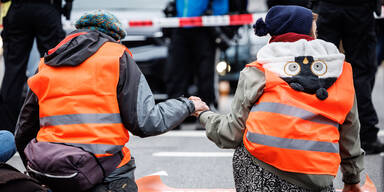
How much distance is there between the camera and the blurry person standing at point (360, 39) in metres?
3.92

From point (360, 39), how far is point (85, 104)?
109 inches

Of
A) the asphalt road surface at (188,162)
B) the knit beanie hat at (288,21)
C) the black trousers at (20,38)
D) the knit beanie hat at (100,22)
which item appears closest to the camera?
the knit beanie hat at (288,21)

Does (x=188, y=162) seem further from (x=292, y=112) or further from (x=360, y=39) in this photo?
(x=292, y=112)

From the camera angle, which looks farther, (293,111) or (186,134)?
(186,134)

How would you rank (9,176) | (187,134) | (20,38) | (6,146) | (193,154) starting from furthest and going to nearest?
(187,134)
(20,38)
(193,154)
(6,146)
(9,176)

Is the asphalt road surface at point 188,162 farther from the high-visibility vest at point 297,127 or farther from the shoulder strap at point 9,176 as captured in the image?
the shoulder strap at point 9,176

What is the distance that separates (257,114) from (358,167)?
2.22 feet

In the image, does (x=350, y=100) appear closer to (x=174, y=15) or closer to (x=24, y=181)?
(x=24, y=181)

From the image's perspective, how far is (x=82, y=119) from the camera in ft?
6.98

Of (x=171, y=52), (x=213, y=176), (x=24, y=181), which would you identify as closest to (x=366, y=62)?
(x=213, y=176)

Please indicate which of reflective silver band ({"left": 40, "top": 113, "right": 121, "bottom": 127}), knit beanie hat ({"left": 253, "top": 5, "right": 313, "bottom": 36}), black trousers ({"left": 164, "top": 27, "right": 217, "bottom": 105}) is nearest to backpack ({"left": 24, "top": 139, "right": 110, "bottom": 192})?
reflective silver band ({"left": 40, "top": 113, "right": 121, "bottom": 127})

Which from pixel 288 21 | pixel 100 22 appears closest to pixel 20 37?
pixel 100 22

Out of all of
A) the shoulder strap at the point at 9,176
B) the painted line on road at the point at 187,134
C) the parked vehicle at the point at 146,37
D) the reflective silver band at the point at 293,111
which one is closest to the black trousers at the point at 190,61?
the parked vehicle at the point at 146,37

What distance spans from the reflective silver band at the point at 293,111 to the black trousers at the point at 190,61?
340 centimetres
